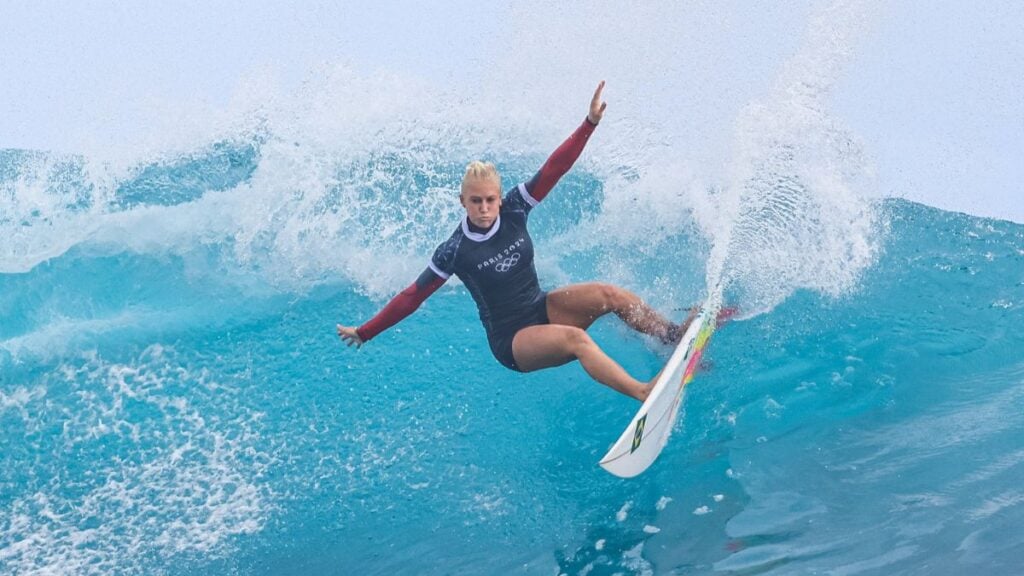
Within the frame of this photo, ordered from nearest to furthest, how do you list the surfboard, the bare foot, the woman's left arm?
the surfboard, the bare foot, the woman's left arm

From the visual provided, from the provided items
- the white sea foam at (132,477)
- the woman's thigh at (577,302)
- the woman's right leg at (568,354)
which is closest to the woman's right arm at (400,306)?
the woman's right leg at (568,354)

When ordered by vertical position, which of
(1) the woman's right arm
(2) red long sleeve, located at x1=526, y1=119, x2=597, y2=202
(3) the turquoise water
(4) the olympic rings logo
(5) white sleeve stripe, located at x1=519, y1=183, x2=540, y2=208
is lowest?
(3) the turquoise water

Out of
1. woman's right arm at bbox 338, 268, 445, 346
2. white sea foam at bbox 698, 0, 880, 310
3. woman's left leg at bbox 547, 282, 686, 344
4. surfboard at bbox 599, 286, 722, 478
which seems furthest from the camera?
white sea foam at bbox 698, 0, 880, 310

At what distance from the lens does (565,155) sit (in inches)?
184

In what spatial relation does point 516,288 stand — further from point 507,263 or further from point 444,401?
point 444,401

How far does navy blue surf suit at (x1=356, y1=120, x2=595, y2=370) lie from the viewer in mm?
4664

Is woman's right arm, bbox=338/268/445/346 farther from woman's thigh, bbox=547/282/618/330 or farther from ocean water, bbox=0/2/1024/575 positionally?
ocean water, bbox=0/2/1024/575

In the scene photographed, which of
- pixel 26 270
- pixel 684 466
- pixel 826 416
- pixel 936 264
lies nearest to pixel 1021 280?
pixel 936 264

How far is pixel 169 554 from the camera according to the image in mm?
4676

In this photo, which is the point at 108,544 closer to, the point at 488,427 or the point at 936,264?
the point at 488,427

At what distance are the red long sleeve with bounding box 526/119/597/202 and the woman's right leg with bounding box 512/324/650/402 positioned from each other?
0.67m

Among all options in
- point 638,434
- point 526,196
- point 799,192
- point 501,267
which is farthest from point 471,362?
point 799,192

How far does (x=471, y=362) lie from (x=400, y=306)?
1.38 metres

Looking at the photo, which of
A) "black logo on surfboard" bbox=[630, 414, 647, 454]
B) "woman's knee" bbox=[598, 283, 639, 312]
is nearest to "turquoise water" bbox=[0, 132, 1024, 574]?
"black logo on surfboard" bbox=[630, 414, 647, 454]
